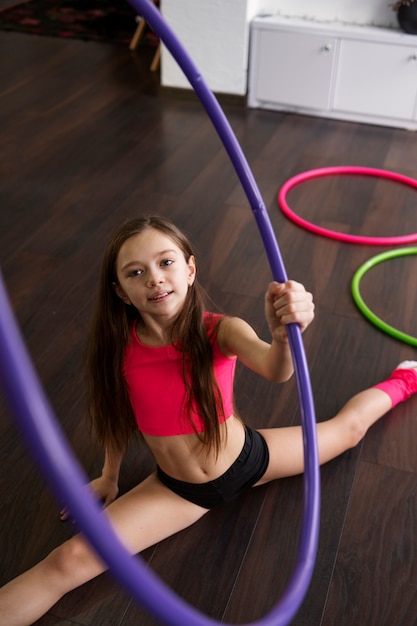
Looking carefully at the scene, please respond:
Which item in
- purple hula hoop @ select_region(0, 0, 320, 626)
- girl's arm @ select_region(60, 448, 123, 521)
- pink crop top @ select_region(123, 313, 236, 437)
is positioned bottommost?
girl's arm @ select_region(60, 448, 123, 521)

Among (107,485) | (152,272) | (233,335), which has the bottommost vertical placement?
(107,485)

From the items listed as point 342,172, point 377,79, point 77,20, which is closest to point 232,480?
point 342,172

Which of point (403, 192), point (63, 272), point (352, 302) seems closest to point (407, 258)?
point (352, 302)

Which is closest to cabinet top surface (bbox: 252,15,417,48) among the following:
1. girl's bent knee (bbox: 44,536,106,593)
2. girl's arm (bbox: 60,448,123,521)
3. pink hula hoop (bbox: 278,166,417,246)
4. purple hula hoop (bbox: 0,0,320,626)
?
pink hula hoop (bbox: 278,166,417,246)

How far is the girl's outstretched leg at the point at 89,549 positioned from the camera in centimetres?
159

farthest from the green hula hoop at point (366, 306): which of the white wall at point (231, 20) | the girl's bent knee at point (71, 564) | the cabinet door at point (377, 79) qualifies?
the white wall at point (231, 20)

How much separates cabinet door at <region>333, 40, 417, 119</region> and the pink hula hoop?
0.59 m

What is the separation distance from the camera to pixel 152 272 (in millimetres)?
1479

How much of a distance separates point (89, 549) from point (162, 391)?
14.3 inches

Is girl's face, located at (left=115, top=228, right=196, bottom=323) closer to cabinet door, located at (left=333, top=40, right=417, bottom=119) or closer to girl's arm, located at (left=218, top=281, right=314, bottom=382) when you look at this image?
girl's arm, located at (left=218, top=281, right=314, bottom=382)

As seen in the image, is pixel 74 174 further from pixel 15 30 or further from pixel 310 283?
pixel 15 30

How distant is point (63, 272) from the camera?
281 centimetres

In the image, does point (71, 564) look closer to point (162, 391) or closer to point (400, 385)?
point (162, 391)

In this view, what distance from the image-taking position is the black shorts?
1745 millimetres
